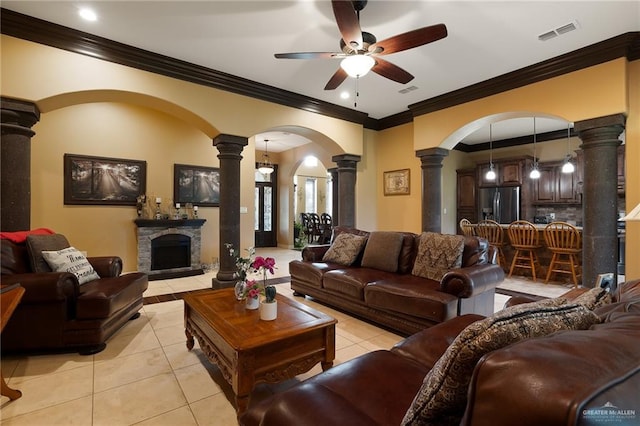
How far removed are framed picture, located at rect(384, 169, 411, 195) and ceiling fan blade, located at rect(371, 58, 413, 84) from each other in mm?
2626

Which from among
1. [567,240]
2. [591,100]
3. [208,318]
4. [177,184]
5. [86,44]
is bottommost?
[208,318]

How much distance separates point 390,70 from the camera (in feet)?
10.8

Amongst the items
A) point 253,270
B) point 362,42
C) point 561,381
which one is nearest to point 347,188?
point 362,42

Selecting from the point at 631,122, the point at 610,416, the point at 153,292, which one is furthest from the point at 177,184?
the point at 631,122

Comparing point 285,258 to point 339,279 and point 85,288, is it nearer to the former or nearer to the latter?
point 339,279

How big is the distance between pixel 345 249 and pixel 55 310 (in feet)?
9.48

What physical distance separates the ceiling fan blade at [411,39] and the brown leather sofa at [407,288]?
199 cm

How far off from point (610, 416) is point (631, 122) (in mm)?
4338

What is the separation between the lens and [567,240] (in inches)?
175

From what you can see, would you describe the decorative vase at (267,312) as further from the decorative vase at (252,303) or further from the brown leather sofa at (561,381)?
the brown leather sofa at (561,381)

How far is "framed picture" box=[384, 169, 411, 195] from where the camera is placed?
5.92 metres

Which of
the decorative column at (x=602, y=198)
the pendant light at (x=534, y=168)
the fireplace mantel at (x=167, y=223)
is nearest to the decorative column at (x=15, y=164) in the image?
the fireplace mantel at (x=167, y=223)

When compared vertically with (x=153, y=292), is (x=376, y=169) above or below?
above

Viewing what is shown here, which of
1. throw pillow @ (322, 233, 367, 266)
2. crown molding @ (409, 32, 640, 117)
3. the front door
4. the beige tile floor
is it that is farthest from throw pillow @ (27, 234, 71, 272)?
the front door
